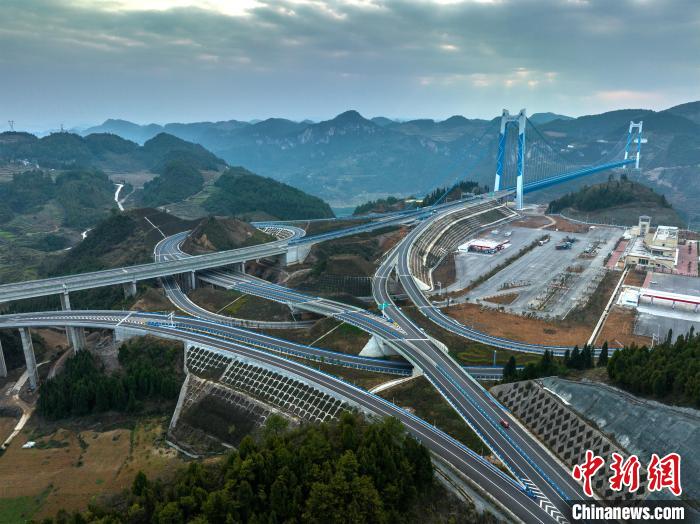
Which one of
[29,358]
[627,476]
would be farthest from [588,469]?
[29,358]

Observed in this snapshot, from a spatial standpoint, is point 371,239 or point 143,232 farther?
point 143,232

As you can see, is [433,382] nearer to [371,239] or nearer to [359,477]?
[359,477]

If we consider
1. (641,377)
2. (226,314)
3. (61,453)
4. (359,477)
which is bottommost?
(61,453)

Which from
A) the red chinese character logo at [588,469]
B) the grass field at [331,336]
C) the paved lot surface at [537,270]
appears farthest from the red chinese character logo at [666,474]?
the paved lot surface at [537,270]

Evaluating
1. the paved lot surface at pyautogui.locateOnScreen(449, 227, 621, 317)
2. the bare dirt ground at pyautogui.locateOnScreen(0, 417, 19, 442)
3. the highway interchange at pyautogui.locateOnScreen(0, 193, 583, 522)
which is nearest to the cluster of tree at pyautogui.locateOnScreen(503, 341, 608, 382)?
the highway interchange at pyautogui.locateOnScreen(0, 193, 583, 522)

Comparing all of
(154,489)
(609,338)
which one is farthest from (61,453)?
(609,338)

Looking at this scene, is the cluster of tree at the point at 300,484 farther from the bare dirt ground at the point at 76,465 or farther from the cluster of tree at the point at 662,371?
the cluster of tree at the point at 662,371

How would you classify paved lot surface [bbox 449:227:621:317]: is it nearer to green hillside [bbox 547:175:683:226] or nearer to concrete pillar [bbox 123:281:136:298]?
green hillside [bbox 547:175:683:226]

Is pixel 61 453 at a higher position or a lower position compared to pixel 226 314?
lower
